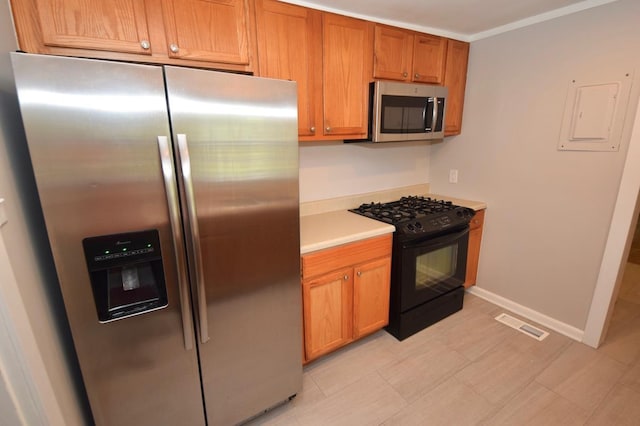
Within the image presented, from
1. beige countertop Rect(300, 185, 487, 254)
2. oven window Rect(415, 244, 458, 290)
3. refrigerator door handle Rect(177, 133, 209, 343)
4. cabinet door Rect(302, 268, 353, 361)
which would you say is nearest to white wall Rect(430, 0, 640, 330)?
beige countertop Rect(300, 185, 487, 254)

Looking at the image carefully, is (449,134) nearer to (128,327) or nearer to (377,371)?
(377,371)

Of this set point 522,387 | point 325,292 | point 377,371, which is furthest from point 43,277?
point 522,387

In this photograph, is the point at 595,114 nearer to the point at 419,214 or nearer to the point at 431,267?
the point at 419,214

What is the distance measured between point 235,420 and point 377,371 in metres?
0.94

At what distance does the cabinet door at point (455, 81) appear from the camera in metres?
2.42

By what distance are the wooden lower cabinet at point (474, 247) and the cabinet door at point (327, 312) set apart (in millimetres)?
1377

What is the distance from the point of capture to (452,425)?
1582 millimetres

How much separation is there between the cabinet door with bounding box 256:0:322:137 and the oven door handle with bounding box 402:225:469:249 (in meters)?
1.03

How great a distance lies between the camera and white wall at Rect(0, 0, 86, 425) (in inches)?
35.6

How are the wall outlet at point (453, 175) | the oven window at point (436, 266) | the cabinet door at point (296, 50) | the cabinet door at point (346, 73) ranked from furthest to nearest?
the wall outlet at point (453, 175), the oven window at point (436, 266), the cabinet door at point (346, 73), the cabinet door at point (296, 50)

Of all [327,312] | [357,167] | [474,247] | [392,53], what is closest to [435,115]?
[392,53]

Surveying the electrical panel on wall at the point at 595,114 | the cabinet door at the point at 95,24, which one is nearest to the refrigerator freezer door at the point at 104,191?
the cabinet door at the point at 95,24

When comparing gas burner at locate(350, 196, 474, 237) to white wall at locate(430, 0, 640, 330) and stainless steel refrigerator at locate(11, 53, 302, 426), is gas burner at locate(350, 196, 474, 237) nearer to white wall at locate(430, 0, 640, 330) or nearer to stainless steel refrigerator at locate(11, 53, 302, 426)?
white wall at locate(430, 0, 640, 330)

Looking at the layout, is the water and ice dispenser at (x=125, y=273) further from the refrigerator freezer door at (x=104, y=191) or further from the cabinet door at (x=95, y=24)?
the cabinet door at (x=95, y=24)
